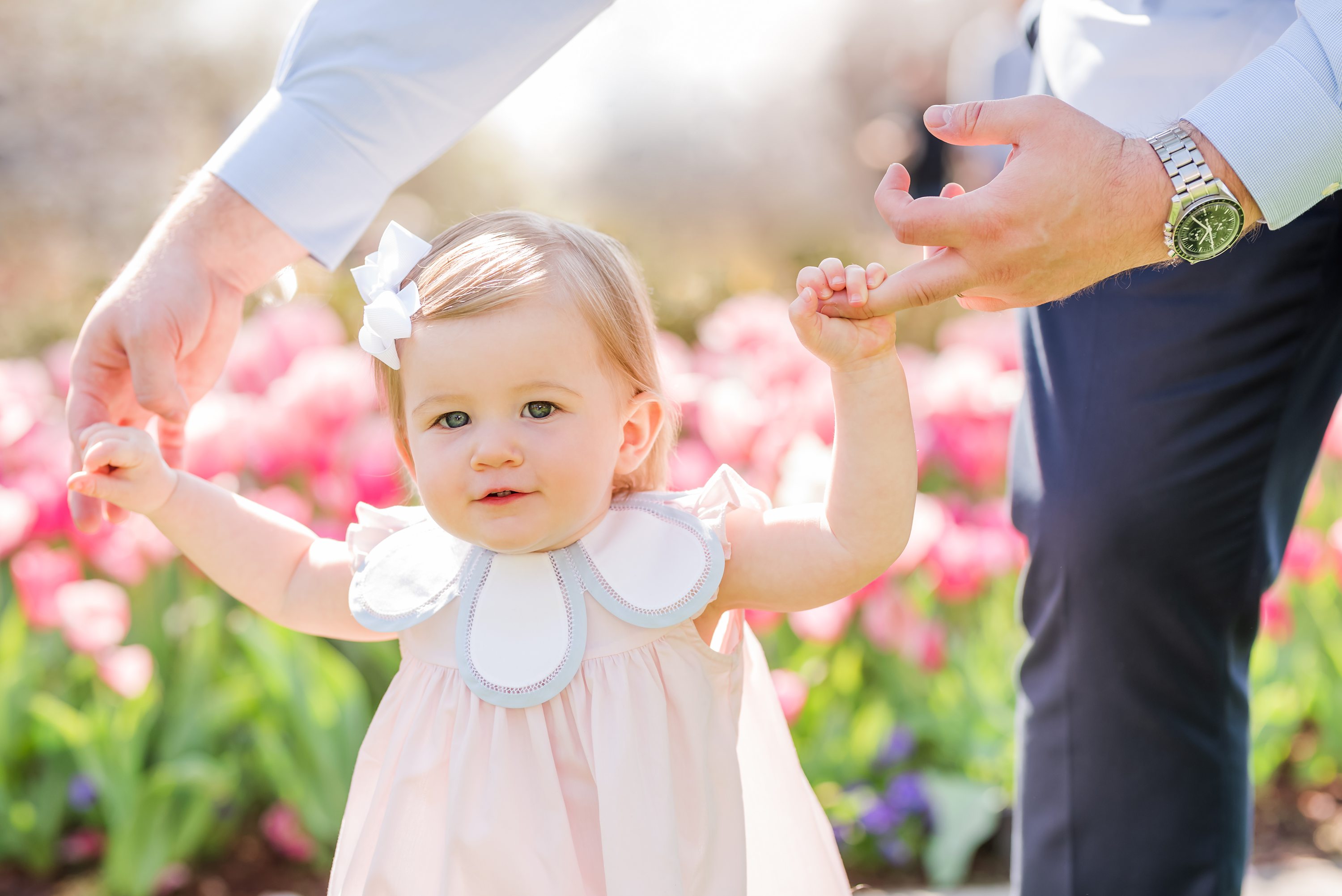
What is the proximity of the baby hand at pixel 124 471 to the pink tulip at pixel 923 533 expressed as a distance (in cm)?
153

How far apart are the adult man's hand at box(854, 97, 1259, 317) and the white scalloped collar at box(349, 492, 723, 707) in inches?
13.6

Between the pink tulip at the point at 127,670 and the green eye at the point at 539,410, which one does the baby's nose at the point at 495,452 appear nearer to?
the green eye at the point at 539,410

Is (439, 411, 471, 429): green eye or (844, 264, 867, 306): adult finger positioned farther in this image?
(439, 411, 471, 429): green eye

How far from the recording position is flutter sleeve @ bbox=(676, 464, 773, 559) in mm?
1395

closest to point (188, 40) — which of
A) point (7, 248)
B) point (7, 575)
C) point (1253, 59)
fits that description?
point (7, 248)

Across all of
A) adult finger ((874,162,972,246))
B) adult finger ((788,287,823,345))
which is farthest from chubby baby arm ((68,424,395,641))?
adult finger ((874,162,972,246))

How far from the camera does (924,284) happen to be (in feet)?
3.97

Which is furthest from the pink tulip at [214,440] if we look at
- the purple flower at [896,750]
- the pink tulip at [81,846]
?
the purple flower at [896,750]

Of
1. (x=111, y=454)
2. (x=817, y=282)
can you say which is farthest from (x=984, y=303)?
(x=111, y=454)

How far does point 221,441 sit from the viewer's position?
250 cm

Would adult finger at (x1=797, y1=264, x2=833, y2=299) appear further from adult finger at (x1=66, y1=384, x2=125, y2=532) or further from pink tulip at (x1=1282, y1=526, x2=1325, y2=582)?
pink tulip at (x1=1282, y1=526, x2=1325, y2=582)

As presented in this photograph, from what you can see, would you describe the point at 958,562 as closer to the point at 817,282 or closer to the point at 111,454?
the point at 817,282

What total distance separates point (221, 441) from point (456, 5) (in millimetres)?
1286

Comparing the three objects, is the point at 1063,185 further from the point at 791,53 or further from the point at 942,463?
the point at 791,53
